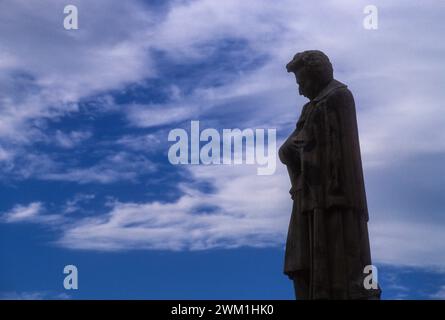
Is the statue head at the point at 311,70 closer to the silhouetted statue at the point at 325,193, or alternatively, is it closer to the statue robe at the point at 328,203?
the silhouetted statue at the point at 325,193

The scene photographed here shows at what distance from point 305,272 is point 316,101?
11.6 ft

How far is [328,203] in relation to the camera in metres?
19.9

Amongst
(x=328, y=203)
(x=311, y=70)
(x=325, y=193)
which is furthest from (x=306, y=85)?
(x=328, y=203)

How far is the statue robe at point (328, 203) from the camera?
768 inches

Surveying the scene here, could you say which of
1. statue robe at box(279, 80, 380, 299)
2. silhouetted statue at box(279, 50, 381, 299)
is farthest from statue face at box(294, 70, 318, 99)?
statue robe at box(279, 80, 380, 299)

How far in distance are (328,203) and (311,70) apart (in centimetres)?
292

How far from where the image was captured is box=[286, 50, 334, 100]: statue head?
20.9 m

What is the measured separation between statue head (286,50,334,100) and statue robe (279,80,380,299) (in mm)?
201

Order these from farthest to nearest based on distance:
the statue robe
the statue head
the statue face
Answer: the statue face < the statue head < the statue robe

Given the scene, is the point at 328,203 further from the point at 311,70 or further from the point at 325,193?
the point at 311,70

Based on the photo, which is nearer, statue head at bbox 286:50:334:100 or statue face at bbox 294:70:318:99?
statue head at bbox 286:50:334:100

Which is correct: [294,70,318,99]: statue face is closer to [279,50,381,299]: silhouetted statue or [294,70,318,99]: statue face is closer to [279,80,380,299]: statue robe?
[279,50,381,299]: silhouetted statue

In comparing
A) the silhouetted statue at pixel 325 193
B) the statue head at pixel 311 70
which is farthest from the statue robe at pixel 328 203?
the statue head at pixel 311 70
